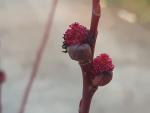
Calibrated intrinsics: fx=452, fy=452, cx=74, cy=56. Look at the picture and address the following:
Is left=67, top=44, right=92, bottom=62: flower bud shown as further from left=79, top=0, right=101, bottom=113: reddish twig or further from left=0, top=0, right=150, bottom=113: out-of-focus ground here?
left=0, top=0, right=150, bottom=113: out-of-focus ground

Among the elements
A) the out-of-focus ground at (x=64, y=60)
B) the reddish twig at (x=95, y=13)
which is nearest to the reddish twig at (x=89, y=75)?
the reddish twig at (x=95, y=13)

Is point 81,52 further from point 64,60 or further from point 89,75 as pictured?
point 64,60

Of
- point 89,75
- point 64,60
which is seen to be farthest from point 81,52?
point 64,60

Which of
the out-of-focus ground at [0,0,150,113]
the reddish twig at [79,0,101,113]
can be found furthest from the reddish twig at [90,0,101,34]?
the out-of-focus ground at [0,0,150,113]

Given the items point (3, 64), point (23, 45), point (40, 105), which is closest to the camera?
point (40, 105)

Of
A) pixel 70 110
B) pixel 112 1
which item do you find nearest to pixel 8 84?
pixel 70 110

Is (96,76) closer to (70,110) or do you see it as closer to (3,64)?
(70,110)

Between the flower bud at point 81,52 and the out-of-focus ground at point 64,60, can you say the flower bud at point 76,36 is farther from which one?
the out-of-focus ground at point 64,60
